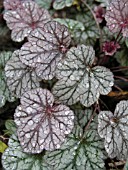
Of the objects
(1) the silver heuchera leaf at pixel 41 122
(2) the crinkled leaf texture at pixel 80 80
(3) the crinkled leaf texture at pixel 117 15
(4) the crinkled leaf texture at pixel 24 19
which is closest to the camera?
(1) the silver heuchera leaf at pixel 41 122

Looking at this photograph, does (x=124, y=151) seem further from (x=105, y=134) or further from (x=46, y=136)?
(x=46, y=136)

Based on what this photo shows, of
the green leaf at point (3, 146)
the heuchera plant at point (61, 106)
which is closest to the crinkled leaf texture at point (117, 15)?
the heuchera plant at point (61, 106)

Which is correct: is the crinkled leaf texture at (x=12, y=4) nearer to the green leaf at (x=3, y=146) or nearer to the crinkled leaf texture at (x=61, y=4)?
the crinkled leaf texture at (x=61, y=4)

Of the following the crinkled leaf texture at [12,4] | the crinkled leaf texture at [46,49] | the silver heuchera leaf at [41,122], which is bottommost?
the silver heuchera leaf at [41,122]

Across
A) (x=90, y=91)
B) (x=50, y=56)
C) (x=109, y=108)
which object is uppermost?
(x=50, y=56)

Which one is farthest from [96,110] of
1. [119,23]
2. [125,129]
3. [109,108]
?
[119,23]

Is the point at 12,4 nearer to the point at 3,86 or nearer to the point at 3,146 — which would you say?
the point at 3,86

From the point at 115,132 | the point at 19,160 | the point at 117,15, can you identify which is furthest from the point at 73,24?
the point at 19,160
